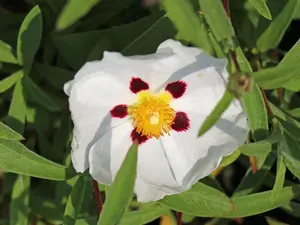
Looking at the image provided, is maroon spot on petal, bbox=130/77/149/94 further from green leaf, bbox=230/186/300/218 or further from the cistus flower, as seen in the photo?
green leaf, bbox=230/186/300/218

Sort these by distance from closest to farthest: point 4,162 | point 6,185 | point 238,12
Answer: point 4,162 < point 238,12 < point 6,185

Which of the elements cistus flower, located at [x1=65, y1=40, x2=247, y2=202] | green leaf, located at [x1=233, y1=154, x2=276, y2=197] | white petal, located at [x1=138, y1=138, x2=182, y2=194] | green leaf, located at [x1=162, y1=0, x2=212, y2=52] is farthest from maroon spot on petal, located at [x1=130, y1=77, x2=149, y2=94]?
green leaf, located at [x1=233, y1=154, x2=276, y2=197]

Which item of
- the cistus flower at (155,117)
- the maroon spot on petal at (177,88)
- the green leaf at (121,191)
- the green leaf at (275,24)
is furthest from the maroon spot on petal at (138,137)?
the green leaf at (275,24)

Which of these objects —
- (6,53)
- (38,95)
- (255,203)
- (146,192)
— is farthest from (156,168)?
(6,53)

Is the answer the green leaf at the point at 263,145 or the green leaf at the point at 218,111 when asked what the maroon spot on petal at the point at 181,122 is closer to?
the green leaf at the point at 263,145

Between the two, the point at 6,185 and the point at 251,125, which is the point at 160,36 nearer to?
the point at 251,125

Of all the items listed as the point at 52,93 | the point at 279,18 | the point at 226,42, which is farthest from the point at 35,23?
the point at 279,18
